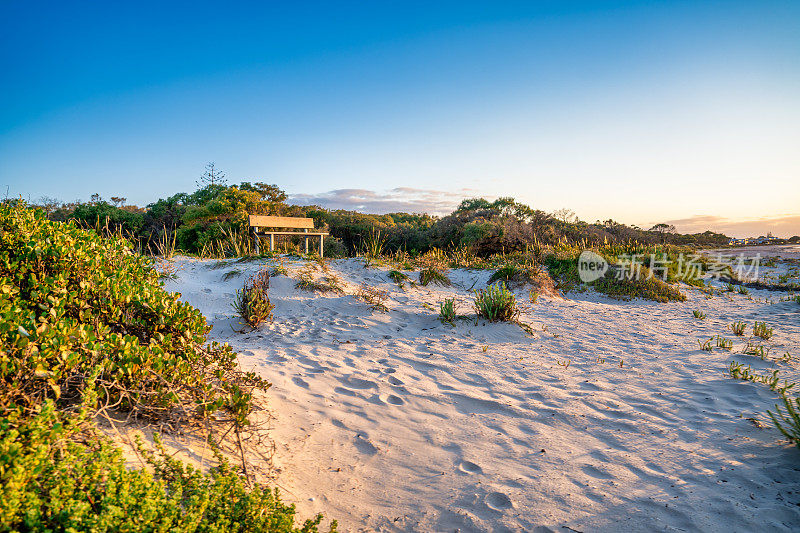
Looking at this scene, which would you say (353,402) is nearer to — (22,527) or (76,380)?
(76,380)

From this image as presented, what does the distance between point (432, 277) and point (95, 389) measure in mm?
7675

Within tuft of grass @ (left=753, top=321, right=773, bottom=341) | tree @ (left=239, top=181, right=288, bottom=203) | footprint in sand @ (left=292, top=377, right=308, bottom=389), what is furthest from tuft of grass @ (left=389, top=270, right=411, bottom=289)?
tree @ (left=239, top=181, right=288, bottom=203)

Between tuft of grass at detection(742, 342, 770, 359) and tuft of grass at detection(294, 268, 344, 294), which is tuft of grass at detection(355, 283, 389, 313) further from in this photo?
tuft of grass at detection(742, 342, 770, 359)

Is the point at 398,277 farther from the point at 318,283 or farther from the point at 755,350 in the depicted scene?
the point at 755,350

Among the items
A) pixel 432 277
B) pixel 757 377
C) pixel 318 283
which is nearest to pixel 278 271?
pixel 318 283

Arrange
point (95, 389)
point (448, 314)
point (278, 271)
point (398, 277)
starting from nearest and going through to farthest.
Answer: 1. point (95, 389)
2. point (448, 314)
3. point (278, 271)
4. point (398, 277)

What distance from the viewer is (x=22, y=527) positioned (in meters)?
1.42

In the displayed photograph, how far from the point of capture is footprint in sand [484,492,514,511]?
2375 millimetres

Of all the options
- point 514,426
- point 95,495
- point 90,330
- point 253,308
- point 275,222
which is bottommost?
point 514,426

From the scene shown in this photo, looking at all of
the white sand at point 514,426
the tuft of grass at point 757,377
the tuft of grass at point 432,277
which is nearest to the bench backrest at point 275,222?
the tuft of grass at point 432,277

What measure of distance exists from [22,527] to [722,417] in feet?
15.9

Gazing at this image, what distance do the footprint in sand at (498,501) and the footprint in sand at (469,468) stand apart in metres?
0.25

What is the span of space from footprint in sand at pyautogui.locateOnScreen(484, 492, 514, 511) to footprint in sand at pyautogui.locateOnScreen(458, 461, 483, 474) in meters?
0.25

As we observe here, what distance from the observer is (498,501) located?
7.98 ft
